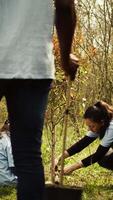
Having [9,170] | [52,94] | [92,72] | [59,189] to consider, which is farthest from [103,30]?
[59,189]

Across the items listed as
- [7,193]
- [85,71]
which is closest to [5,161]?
[7,193]

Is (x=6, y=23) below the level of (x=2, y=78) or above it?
above

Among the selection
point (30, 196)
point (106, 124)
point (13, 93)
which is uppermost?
point (13, 93)

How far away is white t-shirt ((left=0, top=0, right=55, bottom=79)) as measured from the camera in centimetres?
216

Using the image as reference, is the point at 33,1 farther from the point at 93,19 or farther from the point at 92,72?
the point at 92,72

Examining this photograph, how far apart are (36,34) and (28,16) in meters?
0.08

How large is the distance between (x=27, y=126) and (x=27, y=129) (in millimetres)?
12

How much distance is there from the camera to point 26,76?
85.1 inches

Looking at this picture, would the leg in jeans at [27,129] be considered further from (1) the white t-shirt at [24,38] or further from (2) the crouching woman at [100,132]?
(2) the crouching woman at [100,132]

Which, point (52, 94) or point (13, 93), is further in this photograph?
point (52, 94)

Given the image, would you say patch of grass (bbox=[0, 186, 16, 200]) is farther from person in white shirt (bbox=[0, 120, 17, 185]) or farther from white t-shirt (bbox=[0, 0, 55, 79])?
white t-shirt (bbox=[0, 0, 55, 79])

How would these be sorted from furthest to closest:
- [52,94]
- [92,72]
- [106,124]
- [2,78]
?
[92,72]
[52,94]
[106,124]
[2,78]

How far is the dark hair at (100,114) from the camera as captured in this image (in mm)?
4996

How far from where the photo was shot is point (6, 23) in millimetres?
2172
